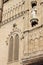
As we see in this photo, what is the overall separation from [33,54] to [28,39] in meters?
1.34

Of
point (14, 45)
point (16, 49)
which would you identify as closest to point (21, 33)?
point (14, 45)

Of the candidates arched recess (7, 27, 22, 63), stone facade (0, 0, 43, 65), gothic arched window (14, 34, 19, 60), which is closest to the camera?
stone facade (0, 0, 43, 65)

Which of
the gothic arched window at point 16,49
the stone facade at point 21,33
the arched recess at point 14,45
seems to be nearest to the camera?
the stone facade at point 21,33

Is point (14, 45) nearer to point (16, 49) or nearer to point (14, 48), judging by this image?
point (14, 48)

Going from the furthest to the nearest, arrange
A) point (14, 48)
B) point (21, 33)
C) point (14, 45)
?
1. point (14, 45)
2. point (14, 48)
3. point (21, 33)

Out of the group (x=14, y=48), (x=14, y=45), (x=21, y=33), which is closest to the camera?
(x=21, y=33)

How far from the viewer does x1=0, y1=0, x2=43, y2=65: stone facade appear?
1661 centimetres

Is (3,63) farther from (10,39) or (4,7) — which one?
(4,7)

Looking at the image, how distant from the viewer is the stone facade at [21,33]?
1661 cm

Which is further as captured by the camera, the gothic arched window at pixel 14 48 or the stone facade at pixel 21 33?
the gothic arched window at pixel 14 48

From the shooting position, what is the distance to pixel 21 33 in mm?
18359

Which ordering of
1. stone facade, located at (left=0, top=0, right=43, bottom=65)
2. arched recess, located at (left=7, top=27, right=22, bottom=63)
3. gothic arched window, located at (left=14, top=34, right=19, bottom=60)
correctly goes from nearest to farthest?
stone facade, located at (left=0, top=0, right=43, bottom=65), gothic arched window, located at (left=14, top=34, right=19, bottom=60), arched recess, located at (left=7, top=27, right=22, bottom=63)

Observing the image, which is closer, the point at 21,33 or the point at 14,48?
the point at 21,33

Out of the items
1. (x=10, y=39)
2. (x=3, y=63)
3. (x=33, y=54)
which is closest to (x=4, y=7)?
(x=10, y=39)
